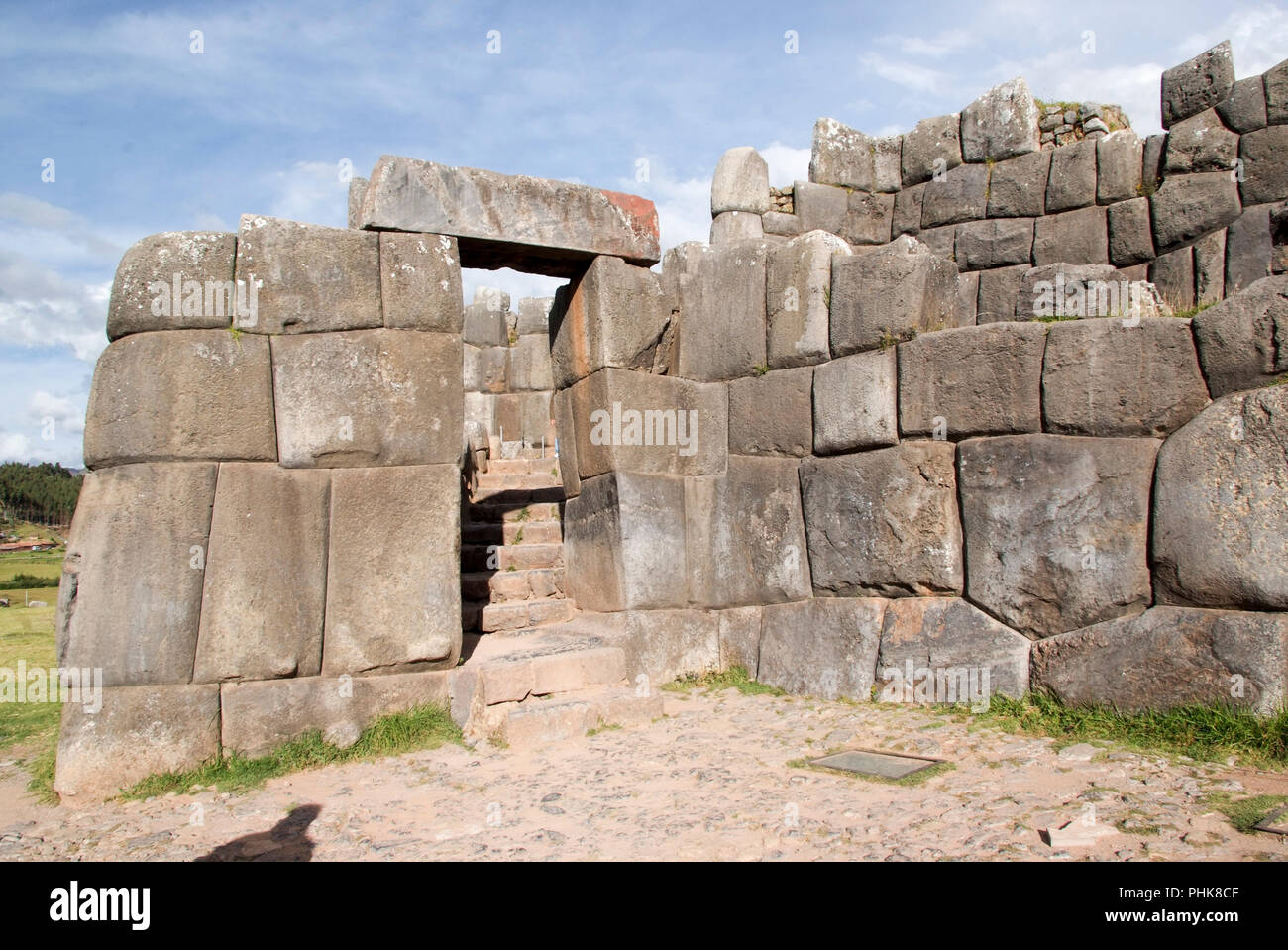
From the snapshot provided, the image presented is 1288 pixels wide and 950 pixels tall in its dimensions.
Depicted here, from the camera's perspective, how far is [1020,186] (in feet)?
29.6

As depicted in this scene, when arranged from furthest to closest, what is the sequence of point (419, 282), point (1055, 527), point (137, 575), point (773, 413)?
point (773, 413), point (419, 282), point (1055, 527), point (137, 575)

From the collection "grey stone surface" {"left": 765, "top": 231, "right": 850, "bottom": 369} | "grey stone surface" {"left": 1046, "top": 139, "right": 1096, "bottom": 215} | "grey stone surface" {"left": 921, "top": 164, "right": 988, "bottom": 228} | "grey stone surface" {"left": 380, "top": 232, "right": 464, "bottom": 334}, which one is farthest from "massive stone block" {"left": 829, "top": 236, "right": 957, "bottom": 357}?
"grey stone surface" {"left": 921, "top": 164, "right": 988, "bottom": 228}

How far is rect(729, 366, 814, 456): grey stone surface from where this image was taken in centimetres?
625

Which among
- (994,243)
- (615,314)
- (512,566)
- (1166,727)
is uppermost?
(994,243)

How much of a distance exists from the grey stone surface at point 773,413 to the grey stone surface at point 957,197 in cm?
422

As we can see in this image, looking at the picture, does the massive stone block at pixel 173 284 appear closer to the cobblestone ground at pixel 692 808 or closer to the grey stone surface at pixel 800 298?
the cobblestone ground at pixel 692 808

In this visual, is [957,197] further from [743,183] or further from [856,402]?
[856,402]

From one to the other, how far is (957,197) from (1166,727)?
21.7 feet

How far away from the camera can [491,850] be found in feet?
11.6

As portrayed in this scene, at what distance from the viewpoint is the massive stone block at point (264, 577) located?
15.9 feet

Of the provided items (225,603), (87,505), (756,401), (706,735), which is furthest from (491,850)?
(756,401)

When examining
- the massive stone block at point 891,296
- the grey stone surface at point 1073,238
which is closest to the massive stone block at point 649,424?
the massive stone block at point 891,296

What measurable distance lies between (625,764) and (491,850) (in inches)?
46.4

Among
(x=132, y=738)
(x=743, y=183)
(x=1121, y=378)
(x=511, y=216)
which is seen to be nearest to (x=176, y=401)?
A: (x=132, y=738)
